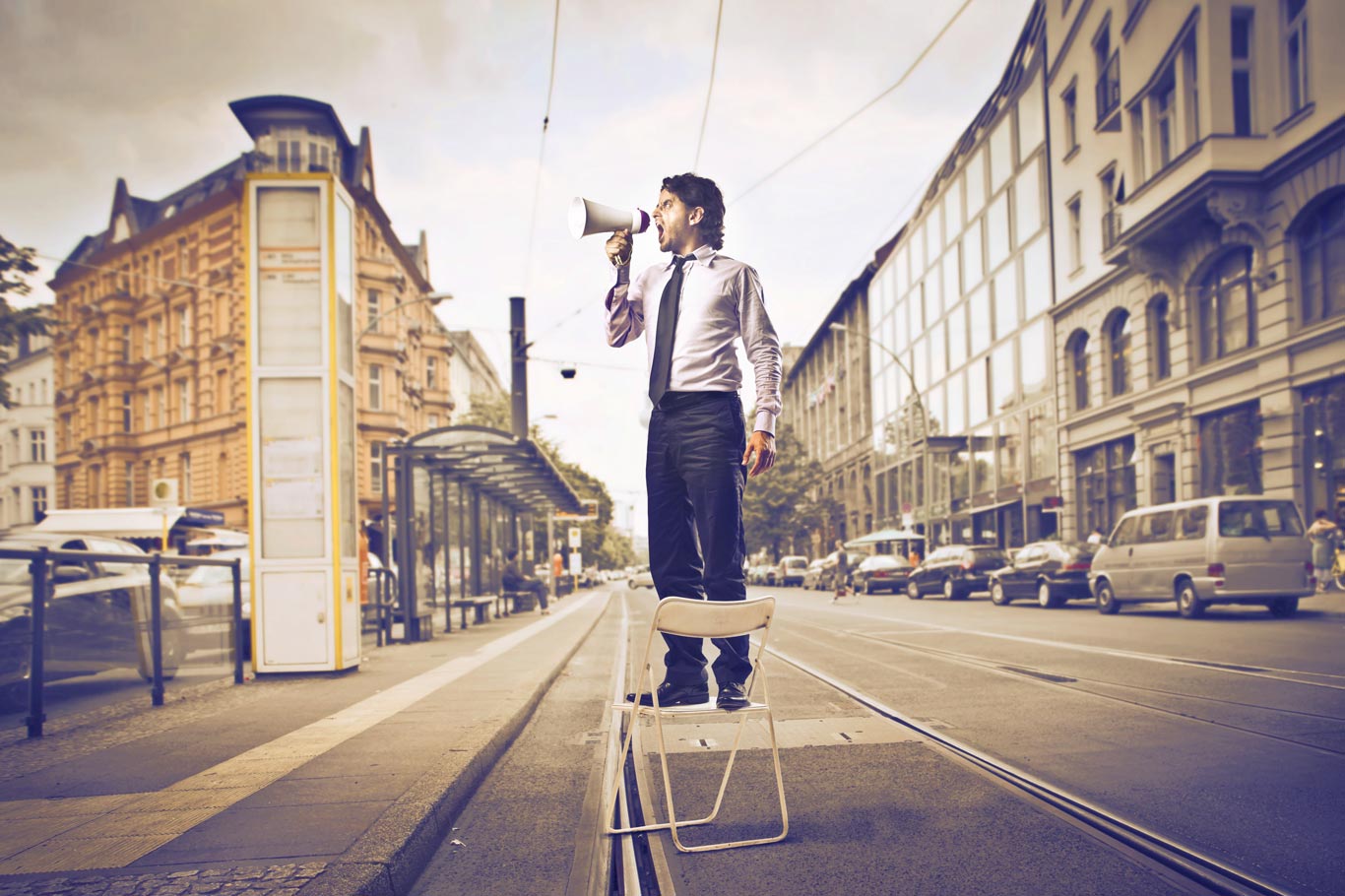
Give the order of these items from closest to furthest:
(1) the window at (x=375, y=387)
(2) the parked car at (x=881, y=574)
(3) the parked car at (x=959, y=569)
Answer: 1. (3) the parked car at (x=959, y=569)
2. (2) the parked car at (x=881, y=574)
3. (1) the window at (x=375, y=387)

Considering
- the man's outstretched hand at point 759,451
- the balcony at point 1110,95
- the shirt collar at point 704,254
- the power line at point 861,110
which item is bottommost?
the man's outstretched hand at point 759,451

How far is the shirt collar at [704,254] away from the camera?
4184mm

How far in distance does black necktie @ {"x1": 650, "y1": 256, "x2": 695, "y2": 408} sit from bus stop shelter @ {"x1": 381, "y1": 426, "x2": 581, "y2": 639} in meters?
10.3

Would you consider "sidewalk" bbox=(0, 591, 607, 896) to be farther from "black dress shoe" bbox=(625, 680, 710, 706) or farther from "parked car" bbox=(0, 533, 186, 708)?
"black dress shoe" bbox=(625, 680, 710, 706)

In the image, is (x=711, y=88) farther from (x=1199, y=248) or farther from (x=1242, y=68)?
(x=1199, y=248)

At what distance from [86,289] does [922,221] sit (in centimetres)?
3406

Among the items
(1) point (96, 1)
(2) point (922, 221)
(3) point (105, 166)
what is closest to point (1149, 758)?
(1) point (96, 1)

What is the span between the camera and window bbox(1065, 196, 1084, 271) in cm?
3117

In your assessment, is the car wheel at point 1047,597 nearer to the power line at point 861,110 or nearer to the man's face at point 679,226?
the power line at point 861,110

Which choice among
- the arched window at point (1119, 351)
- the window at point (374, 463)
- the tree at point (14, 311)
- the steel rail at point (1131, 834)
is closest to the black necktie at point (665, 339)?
the steel rail at point (1131, 834)

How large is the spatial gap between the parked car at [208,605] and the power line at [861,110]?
9.47 metres

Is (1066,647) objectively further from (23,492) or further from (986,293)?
(23,492)

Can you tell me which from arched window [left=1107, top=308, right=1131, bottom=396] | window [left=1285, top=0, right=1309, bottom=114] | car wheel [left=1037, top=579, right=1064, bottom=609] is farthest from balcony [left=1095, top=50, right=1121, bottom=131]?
car wheel [left=1037, top=579, right=1064, bottom=609]

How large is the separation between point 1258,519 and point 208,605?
13456 millimetres
